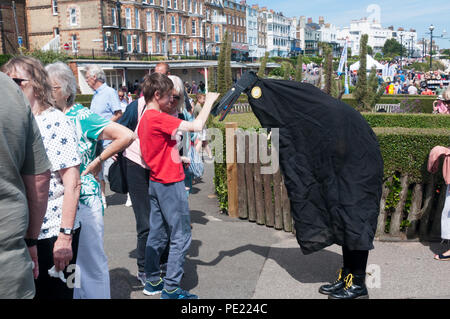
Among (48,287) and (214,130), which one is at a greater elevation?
(214,130)

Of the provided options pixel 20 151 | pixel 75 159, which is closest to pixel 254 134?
pixel 75 159

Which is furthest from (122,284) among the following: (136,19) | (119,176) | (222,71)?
(136,19)

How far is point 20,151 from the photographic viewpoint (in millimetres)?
1954

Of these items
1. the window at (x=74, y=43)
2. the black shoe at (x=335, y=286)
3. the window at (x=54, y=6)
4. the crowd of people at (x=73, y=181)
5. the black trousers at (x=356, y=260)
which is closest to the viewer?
the crowd of people at (x=73, y=181)

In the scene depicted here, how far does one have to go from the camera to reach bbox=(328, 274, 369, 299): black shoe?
4000 millimetres

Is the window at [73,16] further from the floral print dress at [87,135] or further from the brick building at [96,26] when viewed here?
the floral print dress at [87,135]

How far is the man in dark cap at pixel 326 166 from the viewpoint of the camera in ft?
12.4

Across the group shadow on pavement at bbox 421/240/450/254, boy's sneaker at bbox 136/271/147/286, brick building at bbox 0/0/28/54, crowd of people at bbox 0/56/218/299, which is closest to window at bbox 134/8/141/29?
brick building at bbox 0/0/28/54

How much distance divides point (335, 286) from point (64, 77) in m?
2.95

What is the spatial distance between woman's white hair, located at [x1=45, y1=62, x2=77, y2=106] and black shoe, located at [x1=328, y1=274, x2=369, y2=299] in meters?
2.80

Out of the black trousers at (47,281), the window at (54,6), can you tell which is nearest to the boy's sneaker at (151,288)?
the black trousers at (47,281)

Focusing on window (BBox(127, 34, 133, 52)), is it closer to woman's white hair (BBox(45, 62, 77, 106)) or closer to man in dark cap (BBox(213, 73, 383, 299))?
man in dark cap (BBox(213, 73, 383, 299))

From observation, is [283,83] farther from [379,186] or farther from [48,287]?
[48,287]

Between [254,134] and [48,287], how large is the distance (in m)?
3.83
